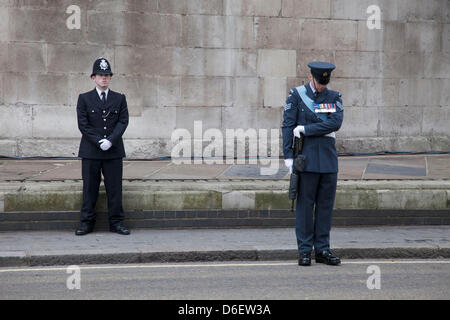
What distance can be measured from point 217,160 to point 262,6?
114 inches

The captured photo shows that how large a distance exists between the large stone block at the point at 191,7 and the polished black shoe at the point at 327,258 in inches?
254

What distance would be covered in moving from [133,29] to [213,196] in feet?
15.0

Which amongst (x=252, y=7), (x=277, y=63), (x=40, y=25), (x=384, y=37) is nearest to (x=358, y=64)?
(x=384, y=37)

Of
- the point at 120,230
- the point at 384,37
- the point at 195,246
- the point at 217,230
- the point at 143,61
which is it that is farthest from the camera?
the point at 384,37

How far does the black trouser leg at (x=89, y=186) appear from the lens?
8914mm

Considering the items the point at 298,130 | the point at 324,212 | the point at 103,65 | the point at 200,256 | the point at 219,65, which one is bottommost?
the point at 200,256

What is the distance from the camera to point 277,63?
13266 mm

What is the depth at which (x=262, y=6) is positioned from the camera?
1313cm

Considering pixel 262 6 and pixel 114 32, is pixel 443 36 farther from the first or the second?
pixel 114 32

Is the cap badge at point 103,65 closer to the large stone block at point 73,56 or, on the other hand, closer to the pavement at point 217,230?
the pavement at point 217,230

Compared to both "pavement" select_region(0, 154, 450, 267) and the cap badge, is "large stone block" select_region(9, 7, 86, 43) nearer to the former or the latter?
"pavement" select_region(0, 154, 450, 267)

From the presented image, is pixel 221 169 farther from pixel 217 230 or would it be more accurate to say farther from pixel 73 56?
pixel 73 56

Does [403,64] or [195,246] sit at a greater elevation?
[403,64]

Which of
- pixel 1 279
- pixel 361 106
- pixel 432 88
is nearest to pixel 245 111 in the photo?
pixel 361 106
